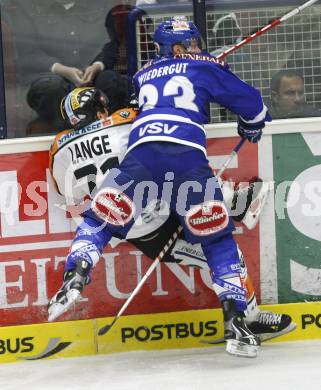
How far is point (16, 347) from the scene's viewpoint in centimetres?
565

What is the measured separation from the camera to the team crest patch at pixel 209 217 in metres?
5.15

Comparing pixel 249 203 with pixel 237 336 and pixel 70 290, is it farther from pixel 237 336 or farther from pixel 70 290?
pixel 70 290

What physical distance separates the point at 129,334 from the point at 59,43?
5.10 feet

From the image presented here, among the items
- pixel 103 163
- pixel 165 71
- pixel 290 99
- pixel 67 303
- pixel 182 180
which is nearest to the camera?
pixel 67 303

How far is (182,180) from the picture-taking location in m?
5.15

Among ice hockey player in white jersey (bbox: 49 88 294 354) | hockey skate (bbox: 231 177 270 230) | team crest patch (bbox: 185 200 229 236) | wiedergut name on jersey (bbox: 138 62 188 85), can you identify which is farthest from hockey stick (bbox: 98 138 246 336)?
wiedergut name on jersey (bbox: 138 62 188 85)

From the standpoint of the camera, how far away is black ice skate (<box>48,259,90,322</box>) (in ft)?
16.5

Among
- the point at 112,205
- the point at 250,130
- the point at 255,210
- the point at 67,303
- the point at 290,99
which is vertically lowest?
the point at 67,303

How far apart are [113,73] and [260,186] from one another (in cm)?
97

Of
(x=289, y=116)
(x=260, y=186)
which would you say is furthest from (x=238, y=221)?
(x=289, y=116)

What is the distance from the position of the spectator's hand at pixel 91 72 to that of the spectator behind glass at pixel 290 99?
0.93m

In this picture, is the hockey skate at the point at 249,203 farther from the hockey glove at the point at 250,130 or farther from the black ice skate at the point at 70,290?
the black ice skate at the point at 70,290

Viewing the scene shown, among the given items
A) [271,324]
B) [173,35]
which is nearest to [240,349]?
[271,324]

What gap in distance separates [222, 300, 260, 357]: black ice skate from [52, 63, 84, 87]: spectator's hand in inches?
56.9
